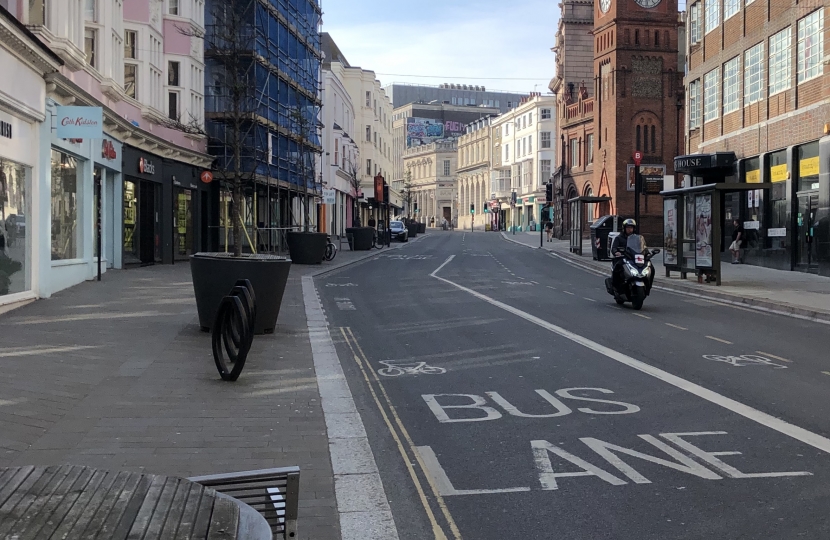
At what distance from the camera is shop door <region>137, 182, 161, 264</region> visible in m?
27.5

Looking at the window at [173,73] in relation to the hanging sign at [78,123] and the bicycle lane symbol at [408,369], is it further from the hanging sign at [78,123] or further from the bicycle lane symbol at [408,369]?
the bicycle lane symbol at [408,369]

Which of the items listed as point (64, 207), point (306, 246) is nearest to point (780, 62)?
point (306, 246)

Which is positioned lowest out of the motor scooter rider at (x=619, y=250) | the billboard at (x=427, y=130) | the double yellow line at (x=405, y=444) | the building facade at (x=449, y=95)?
the double yellow line at (x=405, y=444)

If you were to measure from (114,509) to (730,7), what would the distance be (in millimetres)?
35130

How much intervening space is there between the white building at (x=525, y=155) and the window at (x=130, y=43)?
66286mm

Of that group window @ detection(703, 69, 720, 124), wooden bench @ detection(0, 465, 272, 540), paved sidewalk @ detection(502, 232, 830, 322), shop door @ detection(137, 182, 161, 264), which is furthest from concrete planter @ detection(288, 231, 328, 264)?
wooden bench @ detection(0, 465, 272, 540)

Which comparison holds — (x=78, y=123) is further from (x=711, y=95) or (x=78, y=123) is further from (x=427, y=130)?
(x=427, y=130)

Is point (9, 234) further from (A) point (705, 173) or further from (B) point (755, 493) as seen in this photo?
(A) point (705, 173)

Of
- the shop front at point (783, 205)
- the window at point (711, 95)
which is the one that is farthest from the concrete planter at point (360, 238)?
the window at point (711, 95)

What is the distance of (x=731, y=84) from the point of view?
33750 mm

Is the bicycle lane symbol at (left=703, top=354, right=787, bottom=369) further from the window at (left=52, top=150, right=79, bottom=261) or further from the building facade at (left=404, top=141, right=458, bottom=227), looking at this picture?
the building facade at (left=404, top=141, right=458, bottom=227)

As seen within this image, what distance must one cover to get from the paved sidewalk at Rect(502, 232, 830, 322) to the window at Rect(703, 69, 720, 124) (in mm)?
8390

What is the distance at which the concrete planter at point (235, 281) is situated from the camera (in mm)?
11789

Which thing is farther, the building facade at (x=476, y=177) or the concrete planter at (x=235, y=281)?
the building facade at (x=476, y=177)
